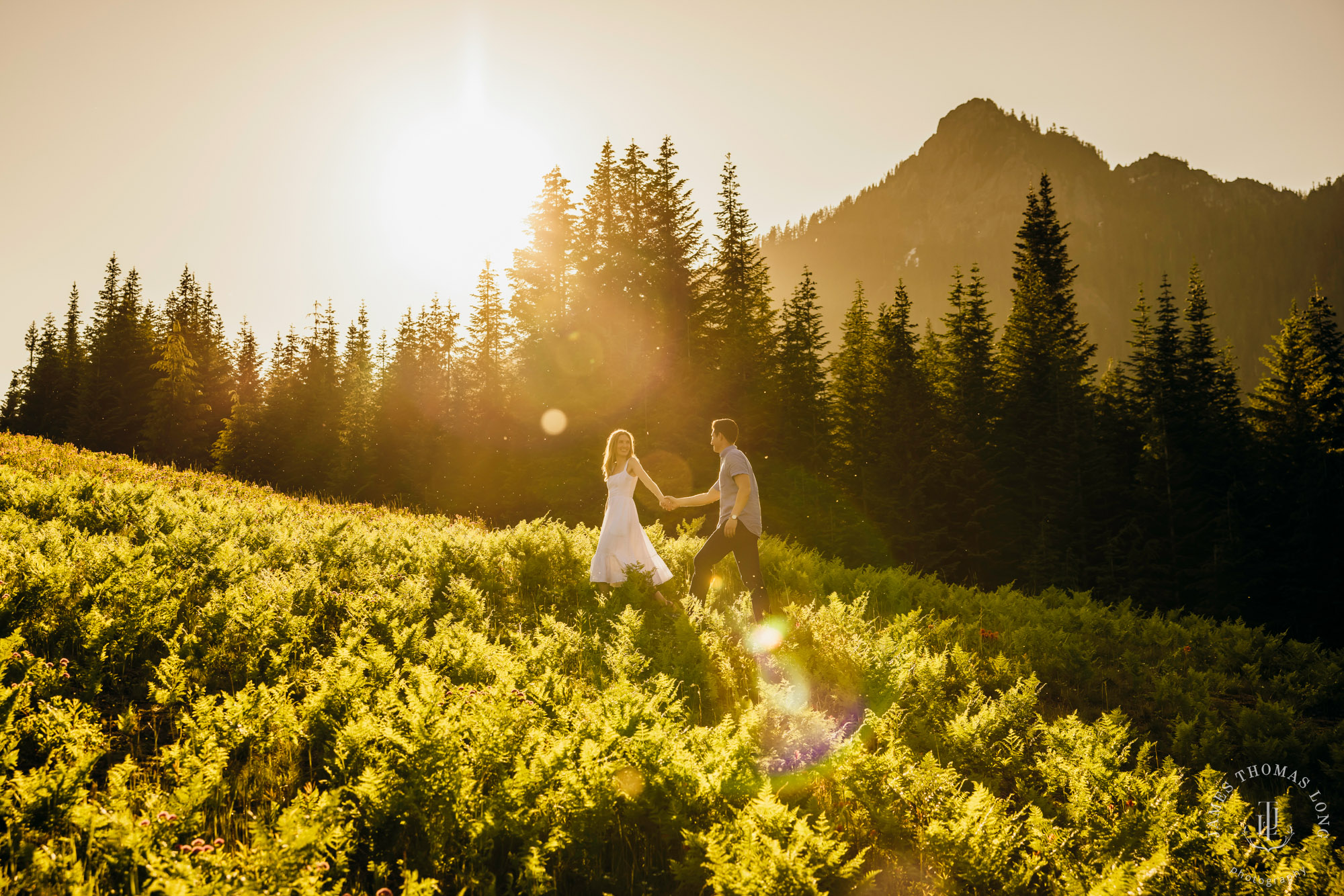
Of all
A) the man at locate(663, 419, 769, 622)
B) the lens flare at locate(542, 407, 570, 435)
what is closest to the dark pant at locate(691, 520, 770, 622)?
the man at locate(663, 419, 769, 622)

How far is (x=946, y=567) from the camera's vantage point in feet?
111

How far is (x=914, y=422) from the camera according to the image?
35531 millimetres

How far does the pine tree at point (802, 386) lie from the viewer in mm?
35562

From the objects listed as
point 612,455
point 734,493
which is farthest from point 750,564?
point 612,455

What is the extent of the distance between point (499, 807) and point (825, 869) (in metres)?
1.91

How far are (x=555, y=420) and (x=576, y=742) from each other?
27.9 m

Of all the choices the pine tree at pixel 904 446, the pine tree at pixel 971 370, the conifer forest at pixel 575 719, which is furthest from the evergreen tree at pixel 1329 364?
the conifer forest at pixel 575 719

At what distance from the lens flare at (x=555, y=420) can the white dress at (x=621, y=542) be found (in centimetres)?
2204

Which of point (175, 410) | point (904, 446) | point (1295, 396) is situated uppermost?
point (175, 410)

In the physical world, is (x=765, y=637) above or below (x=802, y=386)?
below

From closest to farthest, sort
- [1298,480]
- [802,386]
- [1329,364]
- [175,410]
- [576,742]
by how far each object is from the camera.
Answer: [576,742], [1298,480], [1329,364], [802,386], [175,410]

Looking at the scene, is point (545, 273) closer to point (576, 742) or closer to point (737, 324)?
point (737, 324)

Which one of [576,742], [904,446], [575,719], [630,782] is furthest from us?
[904,446]

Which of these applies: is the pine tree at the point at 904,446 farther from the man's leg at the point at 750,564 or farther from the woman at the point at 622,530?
the man's leg at the point at 750,564
